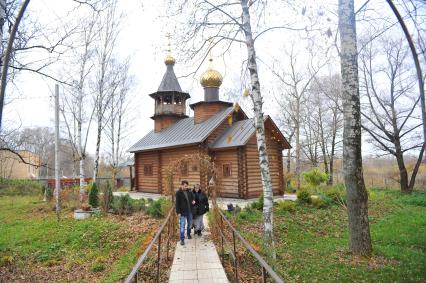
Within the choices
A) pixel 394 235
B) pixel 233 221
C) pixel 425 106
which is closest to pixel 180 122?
pixel 233 221

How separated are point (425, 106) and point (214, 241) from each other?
282 inches

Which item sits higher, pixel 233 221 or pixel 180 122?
pixel 180 122

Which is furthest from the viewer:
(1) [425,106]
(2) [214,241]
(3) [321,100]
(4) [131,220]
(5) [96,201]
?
(3) [321,100]

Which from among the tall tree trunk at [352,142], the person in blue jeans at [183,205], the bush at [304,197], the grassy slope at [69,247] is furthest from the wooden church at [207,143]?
the tall tree trunk at [352,142]

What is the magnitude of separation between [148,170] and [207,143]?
614 cm

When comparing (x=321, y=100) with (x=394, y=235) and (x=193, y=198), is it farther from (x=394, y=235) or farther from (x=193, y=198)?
(x=193, y=198)

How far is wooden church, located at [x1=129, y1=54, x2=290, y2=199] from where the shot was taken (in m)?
16.6

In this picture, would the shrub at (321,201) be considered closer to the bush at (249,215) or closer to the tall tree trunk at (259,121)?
the bush at (249,215)

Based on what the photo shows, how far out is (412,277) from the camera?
6.48m

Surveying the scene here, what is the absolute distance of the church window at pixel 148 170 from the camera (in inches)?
847

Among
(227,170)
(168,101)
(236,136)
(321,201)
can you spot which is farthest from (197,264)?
(168,101)

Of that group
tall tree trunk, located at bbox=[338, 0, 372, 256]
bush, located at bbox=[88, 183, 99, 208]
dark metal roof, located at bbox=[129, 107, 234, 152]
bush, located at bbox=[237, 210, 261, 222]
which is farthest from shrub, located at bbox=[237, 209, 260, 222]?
bush, located at bbox=[88, 183, 99, 208]

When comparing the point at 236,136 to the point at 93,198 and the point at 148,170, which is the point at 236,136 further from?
the point at 93,198

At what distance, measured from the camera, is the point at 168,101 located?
79.6 feet
